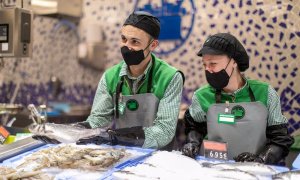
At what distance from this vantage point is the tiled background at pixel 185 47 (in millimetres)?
3898

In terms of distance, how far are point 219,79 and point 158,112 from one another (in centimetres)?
46

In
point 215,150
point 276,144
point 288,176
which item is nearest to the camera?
point 288,176

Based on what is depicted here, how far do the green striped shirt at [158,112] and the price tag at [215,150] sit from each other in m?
0.33

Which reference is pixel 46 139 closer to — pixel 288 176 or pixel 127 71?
pixel 127 71

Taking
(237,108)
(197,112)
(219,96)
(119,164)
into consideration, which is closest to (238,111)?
(237,108)

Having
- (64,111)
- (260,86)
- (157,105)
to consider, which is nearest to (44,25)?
(64,111)

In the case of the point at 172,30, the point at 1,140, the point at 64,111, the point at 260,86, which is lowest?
the point at 64,111

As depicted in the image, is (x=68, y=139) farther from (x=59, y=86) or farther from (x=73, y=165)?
(x=59, y=86)

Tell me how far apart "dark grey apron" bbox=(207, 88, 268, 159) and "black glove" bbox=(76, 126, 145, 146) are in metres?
0.62

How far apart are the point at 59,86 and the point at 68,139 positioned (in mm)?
3531

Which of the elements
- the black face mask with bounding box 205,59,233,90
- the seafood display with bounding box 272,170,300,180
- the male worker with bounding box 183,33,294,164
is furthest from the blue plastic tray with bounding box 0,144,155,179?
the black face mask with bounding box 205,59,233,90

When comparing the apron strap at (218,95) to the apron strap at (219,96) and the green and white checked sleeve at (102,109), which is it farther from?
the green and white checked sleeve at (102,109)

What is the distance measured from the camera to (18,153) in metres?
1.79

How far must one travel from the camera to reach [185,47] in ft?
14.6
